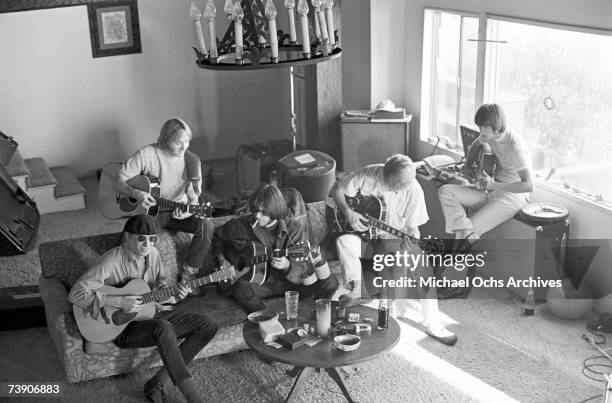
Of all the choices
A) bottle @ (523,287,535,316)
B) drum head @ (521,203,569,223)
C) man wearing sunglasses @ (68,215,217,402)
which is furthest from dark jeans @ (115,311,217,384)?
drum head @ (521,203,569,223)

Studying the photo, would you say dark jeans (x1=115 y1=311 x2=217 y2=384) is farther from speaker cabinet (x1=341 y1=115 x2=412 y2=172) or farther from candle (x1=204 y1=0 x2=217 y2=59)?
speaker cabinet (x1=341 y1=115 x2=412 y2=172)

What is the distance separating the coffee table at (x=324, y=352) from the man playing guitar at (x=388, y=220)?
32.4 inches

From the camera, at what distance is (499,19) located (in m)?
6.98

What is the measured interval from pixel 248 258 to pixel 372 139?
2775 mm

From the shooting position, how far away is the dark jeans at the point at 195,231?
18.9 feet

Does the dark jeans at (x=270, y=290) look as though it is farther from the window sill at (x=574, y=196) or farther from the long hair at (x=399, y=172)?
the window sill at (x=574, y=196)

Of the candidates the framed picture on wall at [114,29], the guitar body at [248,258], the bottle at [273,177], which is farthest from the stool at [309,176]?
the framed picture on wall at [114,29]

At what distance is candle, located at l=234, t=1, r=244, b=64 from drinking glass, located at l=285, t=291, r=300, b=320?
160 cm

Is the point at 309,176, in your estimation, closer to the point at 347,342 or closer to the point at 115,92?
the point at 347,342

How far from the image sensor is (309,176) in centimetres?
727

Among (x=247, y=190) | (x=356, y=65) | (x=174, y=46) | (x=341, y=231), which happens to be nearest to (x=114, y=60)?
(x=174, y=46)

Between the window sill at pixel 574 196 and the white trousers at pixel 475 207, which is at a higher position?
the window sill at pixel 574 196

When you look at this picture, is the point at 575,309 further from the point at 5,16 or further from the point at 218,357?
the point at 5,16

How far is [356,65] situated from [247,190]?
1.70 m
